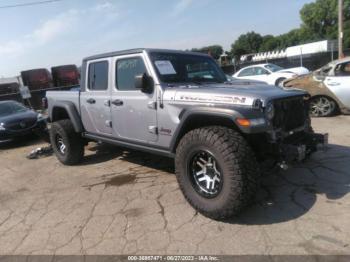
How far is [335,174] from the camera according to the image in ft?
15.4

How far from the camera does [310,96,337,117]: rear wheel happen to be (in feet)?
28.1

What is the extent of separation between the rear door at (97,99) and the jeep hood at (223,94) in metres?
1.43

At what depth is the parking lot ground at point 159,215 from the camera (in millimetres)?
3316

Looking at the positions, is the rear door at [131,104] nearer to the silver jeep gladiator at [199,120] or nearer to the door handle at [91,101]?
the silver jeep gladiator at [199,120]

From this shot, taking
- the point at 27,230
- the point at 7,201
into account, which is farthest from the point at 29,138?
the point at 27,230

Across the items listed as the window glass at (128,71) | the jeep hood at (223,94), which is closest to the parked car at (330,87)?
the jeep hood at (223,94)

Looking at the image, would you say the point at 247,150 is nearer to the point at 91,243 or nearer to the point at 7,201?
the point at 91,243

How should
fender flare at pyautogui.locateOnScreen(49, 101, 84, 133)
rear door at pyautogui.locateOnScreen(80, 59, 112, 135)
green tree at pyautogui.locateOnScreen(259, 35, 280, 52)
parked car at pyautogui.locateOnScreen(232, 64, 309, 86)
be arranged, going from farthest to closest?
green tree at pyautogui.locateOnScreen(259, 35, 280, 52) < parked car at pyautogui.locateOnScreen(232, 64, 309, 86) < fender flare at pyautogui.locateOnScreen(49, 101, 84, 133) < rear door at pyautogui.locateOnScreen(80, 59, 112, 135)

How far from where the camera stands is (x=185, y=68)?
4.88 m

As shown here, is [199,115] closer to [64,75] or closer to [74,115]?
[74,115]

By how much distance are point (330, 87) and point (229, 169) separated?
6002 mm

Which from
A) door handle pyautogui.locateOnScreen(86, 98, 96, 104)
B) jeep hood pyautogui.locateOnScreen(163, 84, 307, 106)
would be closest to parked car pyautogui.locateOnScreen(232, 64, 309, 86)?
door handle pyautogui.locateOnScreen(86, 98, 96, 104)

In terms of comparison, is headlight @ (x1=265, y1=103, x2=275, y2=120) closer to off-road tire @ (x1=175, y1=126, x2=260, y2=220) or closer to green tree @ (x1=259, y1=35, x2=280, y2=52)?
off-road tire @ (x1=175, y1=126, x2=260, y2=220)

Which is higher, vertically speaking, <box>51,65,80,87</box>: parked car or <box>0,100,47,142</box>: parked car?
<box>51,65,80,87</box>: parked car
